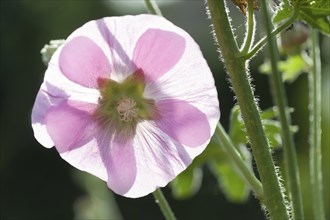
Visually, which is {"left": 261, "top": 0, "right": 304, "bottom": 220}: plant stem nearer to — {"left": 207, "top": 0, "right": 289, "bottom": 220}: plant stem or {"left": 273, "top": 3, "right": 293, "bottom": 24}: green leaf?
{"left": 207, "top": 0, "right": 289, "bottom": 220}: plant stem

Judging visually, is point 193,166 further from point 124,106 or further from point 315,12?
point 315,12

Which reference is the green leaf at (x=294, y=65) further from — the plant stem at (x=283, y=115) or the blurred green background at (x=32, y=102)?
the blurred green background at (x=32, y=102)

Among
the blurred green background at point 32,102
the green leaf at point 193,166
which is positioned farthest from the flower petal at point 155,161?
the blurred green background at point 32,102

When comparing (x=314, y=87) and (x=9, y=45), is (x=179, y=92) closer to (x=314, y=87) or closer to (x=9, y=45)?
(x=314, y=87)

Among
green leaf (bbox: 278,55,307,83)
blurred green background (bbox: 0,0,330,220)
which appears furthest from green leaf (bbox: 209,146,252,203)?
blurred green background (bbox: 0,0,330,220)

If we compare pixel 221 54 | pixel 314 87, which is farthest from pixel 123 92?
pixel 314 87
